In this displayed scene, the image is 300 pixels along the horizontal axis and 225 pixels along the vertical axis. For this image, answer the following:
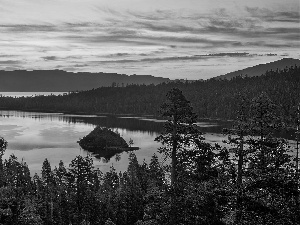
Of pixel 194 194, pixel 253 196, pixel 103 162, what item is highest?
pixel 253 196

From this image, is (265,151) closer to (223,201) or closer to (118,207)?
(223,201)

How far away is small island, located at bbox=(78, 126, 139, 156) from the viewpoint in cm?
16500

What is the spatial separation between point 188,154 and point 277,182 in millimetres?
6244

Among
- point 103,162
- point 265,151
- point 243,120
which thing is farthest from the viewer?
point 103,162

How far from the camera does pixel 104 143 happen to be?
17338 centimetres

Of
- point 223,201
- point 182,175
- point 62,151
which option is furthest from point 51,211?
point 62,151

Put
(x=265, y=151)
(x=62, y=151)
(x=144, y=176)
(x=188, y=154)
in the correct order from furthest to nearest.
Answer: (x=62, y=151) → (x=144, y=176) → (x=188, y=154) → (x=265, y=151)

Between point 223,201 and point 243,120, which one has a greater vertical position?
point 243,120

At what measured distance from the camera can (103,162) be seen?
134000mm

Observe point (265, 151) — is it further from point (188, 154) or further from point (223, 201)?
point (188, 154)

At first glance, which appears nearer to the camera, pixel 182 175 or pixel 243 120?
pixel 243 120

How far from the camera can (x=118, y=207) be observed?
64812 millimetres

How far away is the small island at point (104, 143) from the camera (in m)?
165

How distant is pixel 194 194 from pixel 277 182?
271 inches
